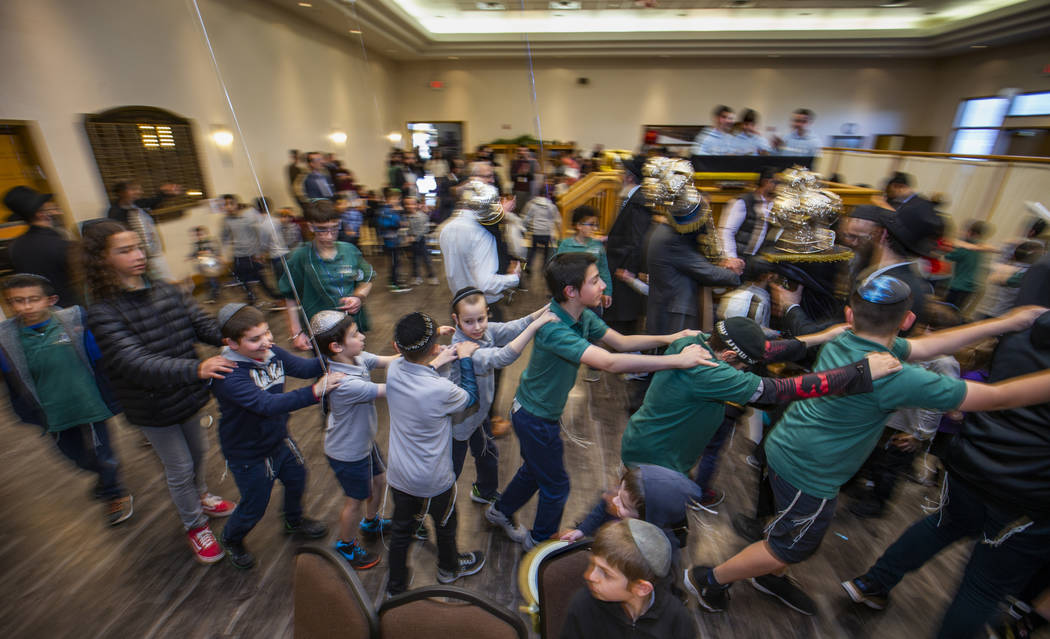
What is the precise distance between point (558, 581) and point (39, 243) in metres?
4.02

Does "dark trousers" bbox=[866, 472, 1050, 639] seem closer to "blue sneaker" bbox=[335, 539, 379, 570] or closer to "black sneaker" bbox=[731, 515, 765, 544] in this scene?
"black sneaker" bbox=[731, 515, 765, 544]

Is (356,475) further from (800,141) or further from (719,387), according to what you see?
(800,141)

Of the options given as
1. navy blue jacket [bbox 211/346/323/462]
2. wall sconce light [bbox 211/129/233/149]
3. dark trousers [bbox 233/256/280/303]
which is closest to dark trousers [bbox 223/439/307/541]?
navy blue jacket [bbox 211/346/323/462]

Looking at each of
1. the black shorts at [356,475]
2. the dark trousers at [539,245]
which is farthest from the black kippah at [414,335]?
the dark trousers at [539,245]

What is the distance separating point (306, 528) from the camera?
7.73ft

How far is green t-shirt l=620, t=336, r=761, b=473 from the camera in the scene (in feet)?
5.12

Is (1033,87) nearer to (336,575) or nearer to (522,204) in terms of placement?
(522,204)

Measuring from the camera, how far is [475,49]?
12.0 m

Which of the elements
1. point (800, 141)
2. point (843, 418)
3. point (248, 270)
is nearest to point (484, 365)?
point (843, 418)

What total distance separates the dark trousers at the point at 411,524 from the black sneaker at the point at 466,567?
109 mm

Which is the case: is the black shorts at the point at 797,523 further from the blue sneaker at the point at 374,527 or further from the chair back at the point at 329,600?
the blue sneaker at the point at 374,527

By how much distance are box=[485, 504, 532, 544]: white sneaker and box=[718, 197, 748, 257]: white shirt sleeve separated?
2.43 m

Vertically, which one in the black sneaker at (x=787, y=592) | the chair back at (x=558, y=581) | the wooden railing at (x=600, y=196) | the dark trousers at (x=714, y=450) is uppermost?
the wooden railing at (x=600, y=196)

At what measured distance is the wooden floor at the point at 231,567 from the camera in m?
1.96
